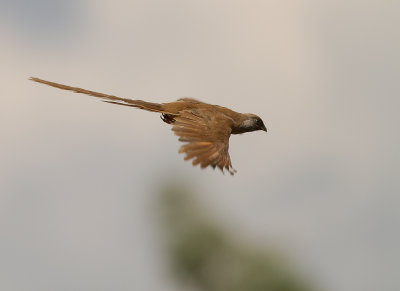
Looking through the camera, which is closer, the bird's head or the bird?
the bird

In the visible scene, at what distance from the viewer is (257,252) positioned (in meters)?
35.5

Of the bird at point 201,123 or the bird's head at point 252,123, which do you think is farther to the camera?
the bird's head at point 252,123

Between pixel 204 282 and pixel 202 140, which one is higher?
pixel 202 140

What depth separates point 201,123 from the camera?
34.6 ft

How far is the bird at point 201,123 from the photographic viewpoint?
367 inches

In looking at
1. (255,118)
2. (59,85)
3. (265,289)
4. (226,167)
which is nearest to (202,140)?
(226,167)

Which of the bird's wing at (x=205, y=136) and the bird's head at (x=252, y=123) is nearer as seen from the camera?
the bird's wing at (x=205, y=136)

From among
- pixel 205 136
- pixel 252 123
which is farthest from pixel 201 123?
pixel 252 123

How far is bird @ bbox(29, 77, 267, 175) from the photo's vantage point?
933 centimetres

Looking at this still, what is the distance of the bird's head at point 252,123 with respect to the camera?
39.9 feet

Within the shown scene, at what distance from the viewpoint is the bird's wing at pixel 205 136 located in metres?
9.21

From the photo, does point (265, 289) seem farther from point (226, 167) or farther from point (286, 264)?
point (226, 167)

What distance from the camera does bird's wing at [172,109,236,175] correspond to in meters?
9.21

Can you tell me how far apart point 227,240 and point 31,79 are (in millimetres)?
28254
